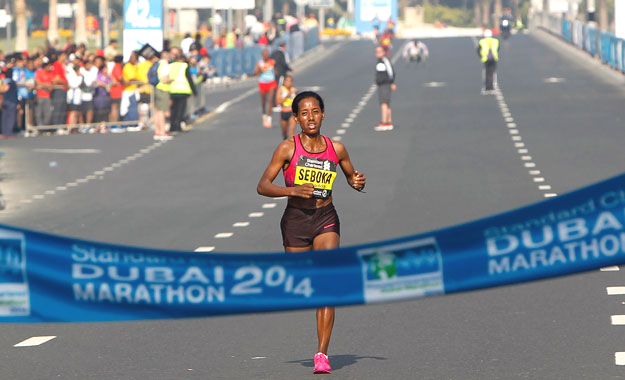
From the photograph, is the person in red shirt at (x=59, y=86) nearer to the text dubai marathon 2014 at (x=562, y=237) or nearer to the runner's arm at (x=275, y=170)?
the runner's arm at (x=275, y=170)

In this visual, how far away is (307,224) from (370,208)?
10571 mm

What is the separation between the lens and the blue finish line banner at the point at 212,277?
7.52 metres

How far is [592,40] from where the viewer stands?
57.0 metres

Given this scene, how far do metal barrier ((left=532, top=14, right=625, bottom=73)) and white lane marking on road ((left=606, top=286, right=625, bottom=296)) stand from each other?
34.2 meters

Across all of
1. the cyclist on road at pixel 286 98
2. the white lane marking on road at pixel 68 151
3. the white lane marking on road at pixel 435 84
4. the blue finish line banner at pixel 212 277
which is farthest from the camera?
the white lane marking on road at pixel 435 84

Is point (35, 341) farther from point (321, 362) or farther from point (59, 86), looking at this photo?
point (59, 86)

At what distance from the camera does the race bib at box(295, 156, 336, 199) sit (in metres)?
9.49

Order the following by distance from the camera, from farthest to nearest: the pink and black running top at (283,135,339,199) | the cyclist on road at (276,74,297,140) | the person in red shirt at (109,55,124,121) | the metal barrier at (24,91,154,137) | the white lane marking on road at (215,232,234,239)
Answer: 1. the person in red shirt at (109,55,124,121)
2. the metal barrier at (24,91,154,137)
3. the cyclist on road at (276,74,297,140)
4. the white lane marking on road at (215,232,234,239)
5. the pink and black running top at (283,135,339,199)

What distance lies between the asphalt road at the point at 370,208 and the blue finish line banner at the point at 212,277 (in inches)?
68.7

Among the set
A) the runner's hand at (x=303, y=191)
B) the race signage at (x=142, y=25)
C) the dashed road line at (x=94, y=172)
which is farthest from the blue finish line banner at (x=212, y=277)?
the race signage at (x=142, y=25)

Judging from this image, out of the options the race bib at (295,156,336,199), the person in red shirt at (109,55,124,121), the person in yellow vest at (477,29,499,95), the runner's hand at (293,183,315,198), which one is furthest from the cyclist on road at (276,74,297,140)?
the runner's hand at (293,183,315,198)

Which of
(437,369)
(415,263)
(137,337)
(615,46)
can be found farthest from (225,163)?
(615,46)

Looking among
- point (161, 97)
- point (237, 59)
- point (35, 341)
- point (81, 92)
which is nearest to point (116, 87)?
point (81, 92)

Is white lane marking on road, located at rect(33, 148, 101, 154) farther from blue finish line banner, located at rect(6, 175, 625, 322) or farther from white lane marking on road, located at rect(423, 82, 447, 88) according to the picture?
blue finish line banner, located at rect(6, 175, 625, 322)
